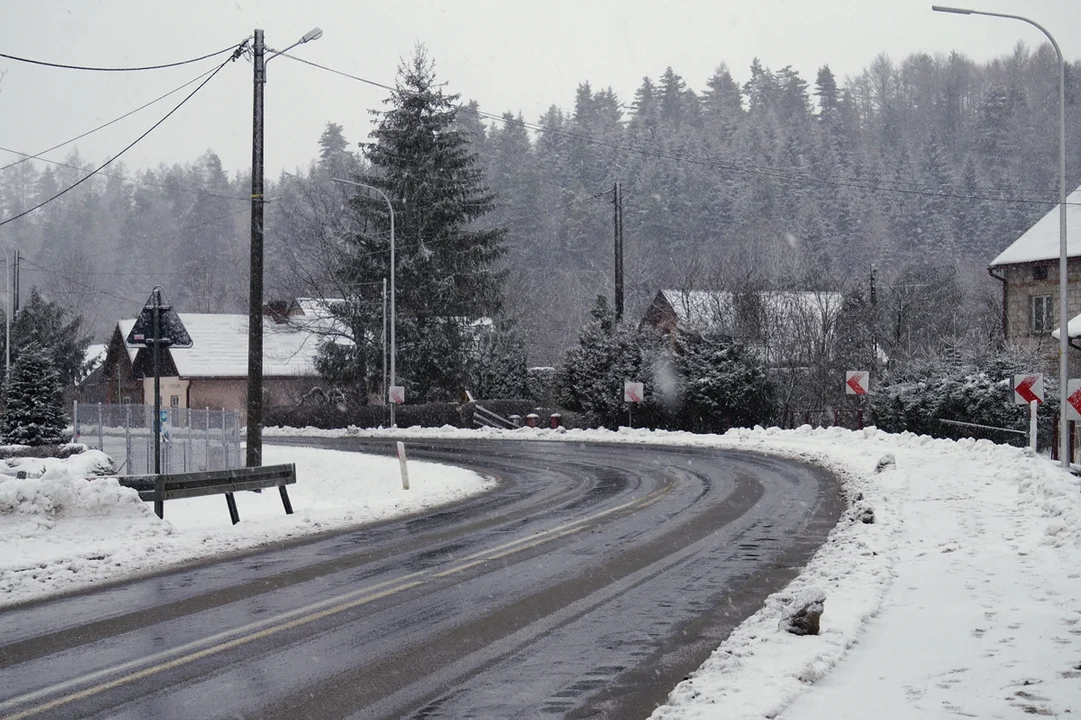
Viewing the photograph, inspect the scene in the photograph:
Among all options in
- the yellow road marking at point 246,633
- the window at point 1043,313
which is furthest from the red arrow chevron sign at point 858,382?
the yellow road marking at point 246,633

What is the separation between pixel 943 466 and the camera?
2353 cm

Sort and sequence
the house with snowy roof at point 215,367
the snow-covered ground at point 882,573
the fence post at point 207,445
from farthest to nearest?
1. the house with snowy roof at point 215,367
2. the fence post at point 207,445
3. the snow-covered ground at point 882,573

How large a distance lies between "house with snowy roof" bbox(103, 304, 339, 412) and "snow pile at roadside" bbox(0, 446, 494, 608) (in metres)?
42.3

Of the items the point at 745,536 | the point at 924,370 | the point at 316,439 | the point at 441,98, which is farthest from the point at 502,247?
the point at 745,536

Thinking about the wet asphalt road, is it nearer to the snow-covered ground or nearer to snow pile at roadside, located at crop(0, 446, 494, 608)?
the snow-covered ground

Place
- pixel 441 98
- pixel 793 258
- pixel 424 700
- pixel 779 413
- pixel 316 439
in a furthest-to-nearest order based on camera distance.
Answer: pixel 793 258 < pixel 441 98 < pixel 316 439 < pixel 779 413 < pixel 424 700

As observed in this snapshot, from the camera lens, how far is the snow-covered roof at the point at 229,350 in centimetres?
6366

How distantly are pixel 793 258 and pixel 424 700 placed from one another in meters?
71.2

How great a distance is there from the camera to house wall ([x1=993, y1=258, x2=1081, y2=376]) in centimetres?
4275

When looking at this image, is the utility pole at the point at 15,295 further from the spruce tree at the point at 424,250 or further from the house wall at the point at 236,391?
the spruce tree at the point at 424,250

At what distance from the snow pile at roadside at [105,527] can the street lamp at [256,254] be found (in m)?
1.51

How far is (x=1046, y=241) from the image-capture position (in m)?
44.2

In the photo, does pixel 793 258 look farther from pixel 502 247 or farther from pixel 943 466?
pixel 943 466

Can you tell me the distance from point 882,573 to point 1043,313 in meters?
37.1
